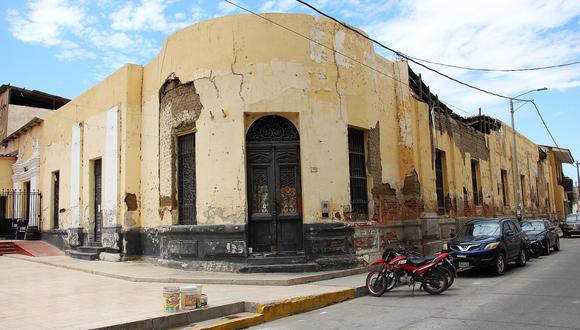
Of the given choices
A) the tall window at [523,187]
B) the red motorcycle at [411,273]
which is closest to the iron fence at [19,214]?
the red motorcycle at [411,273]

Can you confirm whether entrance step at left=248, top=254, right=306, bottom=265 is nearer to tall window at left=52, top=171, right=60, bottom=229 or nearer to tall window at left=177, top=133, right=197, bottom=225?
tall window at left=177, top=133, right=197, bottom=225

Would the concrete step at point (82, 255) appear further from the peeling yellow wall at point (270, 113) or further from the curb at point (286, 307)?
the curb at point (286, 307)

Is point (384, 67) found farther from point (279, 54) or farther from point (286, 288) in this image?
point (286, 288)

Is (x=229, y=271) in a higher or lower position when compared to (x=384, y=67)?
lower

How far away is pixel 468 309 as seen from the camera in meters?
8.27

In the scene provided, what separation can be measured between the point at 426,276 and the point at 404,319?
290 centimetres

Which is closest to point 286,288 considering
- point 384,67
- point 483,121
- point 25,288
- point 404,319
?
point 404,319

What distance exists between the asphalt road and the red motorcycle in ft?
0.71

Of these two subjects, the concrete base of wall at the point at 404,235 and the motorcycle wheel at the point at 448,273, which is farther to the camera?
the concrete base of wall at the point at 404,235

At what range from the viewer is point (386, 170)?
50.7 feet

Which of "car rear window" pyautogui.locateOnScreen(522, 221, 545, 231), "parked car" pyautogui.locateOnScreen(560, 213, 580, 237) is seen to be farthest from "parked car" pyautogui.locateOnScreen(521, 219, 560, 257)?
"parked car" pyautogui.locateOnScreen(560, 213, 580, 237)

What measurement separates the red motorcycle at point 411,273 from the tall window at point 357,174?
353cm

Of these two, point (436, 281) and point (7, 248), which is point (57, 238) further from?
point (436, 281)

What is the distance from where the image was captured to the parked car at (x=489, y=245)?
42.3ft
